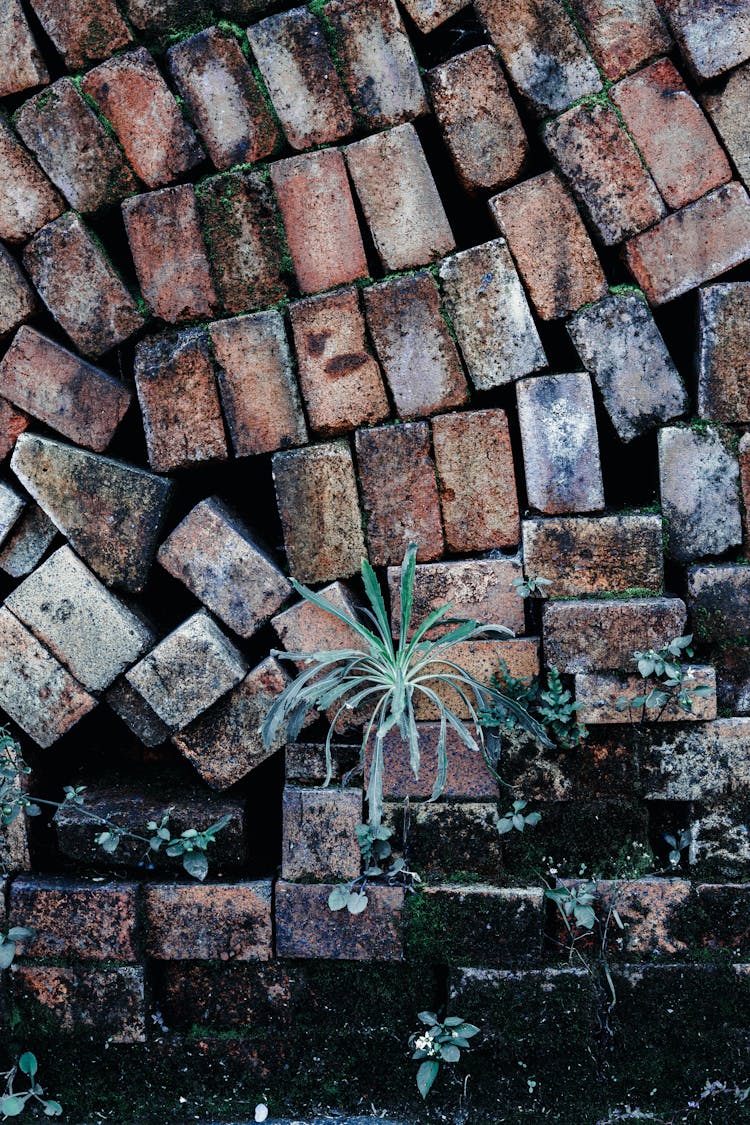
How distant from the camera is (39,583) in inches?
93.9

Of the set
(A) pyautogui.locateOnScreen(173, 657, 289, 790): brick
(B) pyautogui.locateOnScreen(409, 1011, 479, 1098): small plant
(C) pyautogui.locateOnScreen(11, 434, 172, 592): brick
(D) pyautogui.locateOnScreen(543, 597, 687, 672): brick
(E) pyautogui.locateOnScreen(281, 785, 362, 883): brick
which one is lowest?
(B) pyautogui.locateOnScreen(409, 1011, 479, 1098): small plant

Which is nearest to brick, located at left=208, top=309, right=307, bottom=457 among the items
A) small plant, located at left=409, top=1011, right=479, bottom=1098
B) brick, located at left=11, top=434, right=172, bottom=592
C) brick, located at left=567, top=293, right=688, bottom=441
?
brick, located at left=11, top=434, right=172, bottom=592

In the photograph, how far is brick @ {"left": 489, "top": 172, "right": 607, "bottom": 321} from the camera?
88.2 inches

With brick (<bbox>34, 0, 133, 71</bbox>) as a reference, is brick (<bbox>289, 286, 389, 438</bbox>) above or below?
below

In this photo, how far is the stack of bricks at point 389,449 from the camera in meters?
2.23

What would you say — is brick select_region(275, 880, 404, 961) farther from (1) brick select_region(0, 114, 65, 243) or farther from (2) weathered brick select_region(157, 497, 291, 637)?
(1) brick select_region(0, 114, 65, 243)

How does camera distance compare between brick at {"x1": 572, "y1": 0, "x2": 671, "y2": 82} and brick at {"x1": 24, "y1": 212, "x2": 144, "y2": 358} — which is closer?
brick at {"x1": 572, "y1": 0, "x2": 671, "y2": 82}

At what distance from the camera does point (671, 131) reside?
221 cm

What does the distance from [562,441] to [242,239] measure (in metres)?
0.98

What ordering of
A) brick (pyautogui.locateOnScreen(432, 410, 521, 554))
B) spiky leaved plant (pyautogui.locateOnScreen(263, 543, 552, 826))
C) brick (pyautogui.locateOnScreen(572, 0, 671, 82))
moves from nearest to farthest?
spiky leaved plant (pyautogui.locateOnScreen(263, 543, 552, 826)) < brick (pyautogui.locateOnScreen(572, 0, 671, 82)) < brick (pyautogui.locateOnScreen(432, 410, 521, 554))

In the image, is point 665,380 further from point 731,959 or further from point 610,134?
point 731,959

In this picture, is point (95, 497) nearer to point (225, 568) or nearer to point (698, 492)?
point (225, 568)

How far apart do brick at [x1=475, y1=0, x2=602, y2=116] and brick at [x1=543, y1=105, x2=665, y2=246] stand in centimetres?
7

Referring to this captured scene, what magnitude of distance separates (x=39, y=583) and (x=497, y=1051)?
1.72 metres
